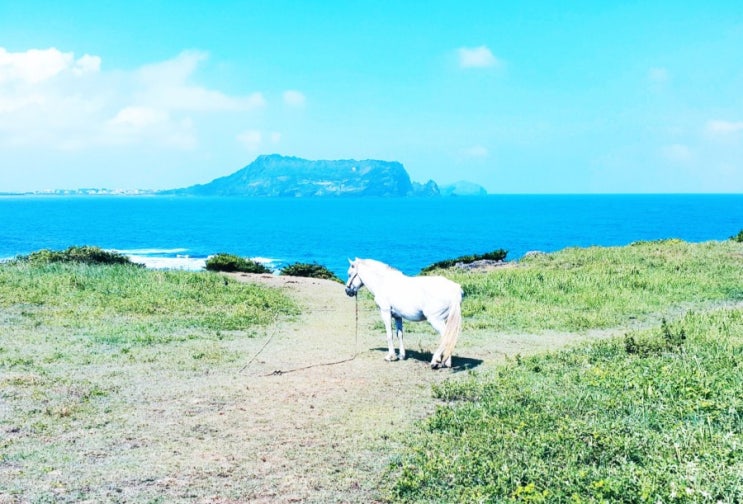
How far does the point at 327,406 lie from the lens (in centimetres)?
1273

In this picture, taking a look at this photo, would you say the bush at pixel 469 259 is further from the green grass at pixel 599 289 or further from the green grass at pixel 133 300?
the green grass at pixel 133 300

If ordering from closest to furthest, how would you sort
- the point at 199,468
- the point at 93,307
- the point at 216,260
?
the point at 199,468 < the point at 93,307 < the point at 216,260

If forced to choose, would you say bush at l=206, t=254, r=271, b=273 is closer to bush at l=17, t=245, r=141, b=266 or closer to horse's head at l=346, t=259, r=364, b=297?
bush at l=17, t=245, r=141, b=266

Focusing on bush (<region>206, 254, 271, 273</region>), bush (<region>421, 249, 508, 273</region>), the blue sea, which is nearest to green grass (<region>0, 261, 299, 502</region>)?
bush (<region>206, 254, 271, 273</region>)

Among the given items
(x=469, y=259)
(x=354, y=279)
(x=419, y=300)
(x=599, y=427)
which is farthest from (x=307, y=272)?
(x=599, y=427)

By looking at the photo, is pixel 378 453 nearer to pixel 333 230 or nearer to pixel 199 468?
pixel 199 468

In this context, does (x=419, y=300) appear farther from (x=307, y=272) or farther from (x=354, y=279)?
(x=307, y=272)

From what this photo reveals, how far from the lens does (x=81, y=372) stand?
15.4 m

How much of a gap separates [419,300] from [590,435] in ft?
22.5

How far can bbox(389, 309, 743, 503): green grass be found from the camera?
804 cm

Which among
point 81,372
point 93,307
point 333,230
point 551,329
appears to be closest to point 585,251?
point 551,329

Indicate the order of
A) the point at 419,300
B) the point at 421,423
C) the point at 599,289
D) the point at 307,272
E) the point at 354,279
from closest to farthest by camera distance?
the point at 421,423 → the point at 419,300 → the point at 354,279 → the point at 599,289 → the point at 307,272

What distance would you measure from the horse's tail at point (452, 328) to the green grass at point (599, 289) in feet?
21.5

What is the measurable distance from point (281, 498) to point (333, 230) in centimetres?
13399
